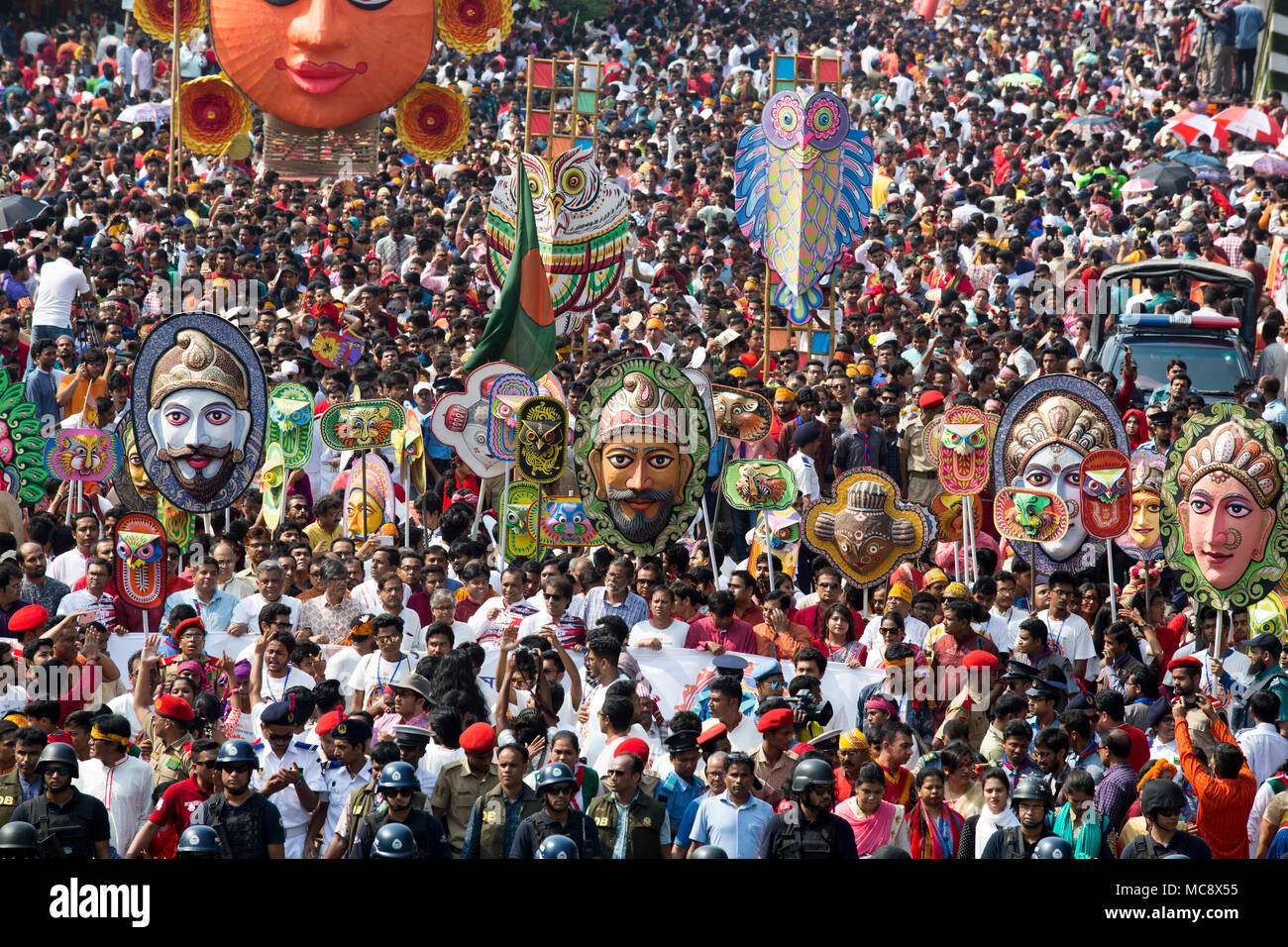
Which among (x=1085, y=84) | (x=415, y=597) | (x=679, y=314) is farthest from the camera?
(x=1085, y=84)

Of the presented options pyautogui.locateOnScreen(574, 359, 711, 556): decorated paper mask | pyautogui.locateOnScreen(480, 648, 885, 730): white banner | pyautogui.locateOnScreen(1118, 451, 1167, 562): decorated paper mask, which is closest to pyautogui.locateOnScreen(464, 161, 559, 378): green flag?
pyautogui.locateOnScreen(574, 359, 711, 556): decorated paper mask

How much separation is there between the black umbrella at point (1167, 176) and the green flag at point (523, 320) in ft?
35.0

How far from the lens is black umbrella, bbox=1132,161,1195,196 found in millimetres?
23406

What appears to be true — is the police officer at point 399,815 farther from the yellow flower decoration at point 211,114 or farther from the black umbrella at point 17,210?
the yellow flower decoration at point 211,114

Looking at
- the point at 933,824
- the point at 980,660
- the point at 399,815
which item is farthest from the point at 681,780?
the point at 980,660

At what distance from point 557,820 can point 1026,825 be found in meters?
1.90

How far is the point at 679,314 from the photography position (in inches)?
685

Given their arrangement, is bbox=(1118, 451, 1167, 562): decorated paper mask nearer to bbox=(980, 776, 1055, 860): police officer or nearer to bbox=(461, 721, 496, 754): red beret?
bbox=(980, 776, 1055, 860): police officer

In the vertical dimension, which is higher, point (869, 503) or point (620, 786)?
point (869, 503)

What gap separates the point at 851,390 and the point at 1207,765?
5.83 m
